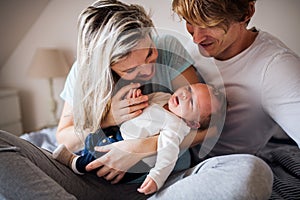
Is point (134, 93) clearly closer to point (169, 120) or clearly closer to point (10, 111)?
point (169, 120)

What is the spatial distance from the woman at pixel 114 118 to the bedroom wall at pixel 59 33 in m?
0.20

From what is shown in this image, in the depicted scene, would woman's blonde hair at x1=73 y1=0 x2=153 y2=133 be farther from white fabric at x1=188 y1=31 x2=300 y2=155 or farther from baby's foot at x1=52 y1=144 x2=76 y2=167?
white fabric at x1=188 y1=31 x2=300 y2=155

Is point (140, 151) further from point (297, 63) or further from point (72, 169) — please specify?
point (297, 63)

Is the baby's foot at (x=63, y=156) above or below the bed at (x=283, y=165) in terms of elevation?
above

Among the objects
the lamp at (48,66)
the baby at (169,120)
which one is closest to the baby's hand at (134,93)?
the baby at (169,120)

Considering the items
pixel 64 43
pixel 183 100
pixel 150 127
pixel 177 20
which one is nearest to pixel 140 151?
pixel 150 127

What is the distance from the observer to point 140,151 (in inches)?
32.0

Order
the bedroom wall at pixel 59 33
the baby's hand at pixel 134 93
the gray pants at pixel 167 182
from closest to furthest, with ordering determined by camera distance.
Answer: the gray pants at pixel 167 182 → the baby's hand at pixel 134 93 → the bedroom wall at pixel 59 33

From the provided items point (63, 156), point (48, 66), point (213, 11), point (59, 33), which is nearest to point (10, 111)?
point (48, 66)

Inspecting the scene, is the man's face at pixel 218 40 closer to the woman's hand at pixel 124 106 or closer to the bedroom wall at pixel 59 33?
Answer: the bedroom wall at pixel 59 33

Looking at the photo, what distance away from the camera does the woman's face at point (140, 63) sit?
2.68ft

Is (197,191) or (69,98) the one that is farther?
(69,98)

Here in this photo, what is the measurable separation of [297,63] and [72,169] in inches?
25.1

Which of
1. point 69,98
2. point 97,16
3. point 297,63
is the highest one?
point 97,16
